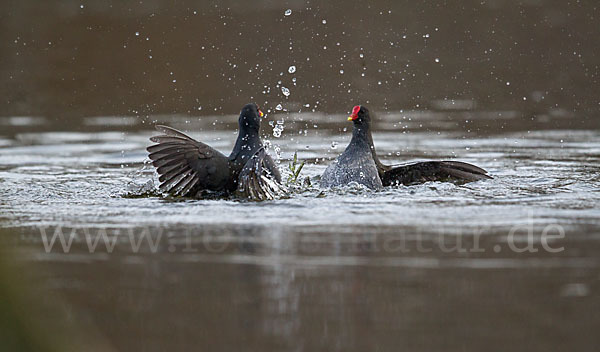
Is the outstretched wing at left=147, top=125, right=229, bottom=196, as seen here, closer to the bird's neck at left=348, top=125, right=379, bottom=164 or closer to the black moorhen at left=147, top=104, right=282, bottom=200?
the black moorhen at left=147, top=104, right=282, bottom=200

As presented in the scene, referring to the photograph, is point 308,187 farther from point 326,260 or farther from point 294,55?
point 294,55

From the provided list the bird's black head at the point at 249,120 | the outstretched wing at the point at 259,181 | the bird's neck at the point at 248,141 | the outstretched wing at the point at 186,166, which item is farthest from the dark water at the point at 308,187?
the bird's black head at the point at 249,120

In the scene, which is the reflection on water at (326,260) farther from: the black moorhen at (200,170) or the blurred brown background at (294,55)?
the blurred brown background at (294,55)

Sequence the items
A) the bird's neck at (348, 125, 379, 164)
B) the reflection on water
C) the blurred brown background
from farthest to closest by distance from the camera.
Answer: the blurred brown background → the bird's neck at (348, 125, 379, 164) → the reflection on water

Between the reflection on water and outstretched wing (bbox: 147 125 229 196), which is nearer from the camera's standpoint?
the reflection on water

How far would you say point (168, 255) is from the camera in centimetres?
472

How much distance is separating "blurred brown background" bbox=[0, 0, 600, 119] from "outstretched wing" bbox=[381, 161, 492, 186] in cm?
385

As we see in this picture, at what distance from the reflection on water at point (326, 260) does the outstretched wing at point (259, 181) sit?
16 centimetres

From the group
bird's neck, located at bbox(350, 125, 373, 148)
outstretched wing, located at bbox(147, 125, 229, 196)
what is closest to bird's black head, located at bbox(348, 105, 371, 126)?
bird's neck, located at bbox(350, 125, 373, 148)

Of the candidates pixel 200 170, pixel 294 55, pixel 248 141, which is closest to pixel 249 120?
pixel 248 141

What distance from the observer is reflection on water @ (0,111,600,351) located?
3.50 meters

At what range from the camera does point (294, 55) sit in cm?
1394

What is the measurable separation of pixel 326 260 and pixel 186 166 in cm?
241

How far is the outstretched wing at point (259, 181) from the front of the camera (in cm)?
641
